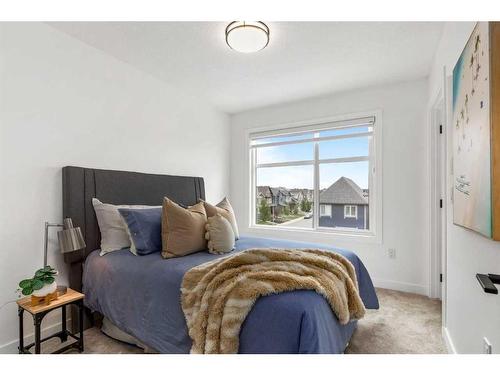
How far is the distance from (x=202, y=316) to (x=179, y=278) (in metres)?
0.34

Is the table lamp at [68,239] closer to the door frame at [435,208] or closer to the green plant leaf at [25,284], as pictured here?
the green plant leaf at [25,284]

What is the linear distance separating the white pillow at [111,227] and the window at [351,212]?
2.64 meters

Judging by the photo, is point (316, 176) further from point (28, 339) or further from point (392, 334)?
point (28, 339)

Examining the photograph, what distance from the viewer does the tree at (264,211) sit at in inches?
164

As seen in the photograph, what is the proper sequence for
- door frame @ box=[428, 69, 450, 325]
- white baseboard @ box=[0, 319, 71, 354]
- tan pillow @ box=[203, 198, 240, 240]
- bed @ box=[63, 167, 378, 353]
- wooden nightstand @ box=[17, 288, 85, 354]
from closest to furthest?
bed @ box=[63, 167, 378, 353] → wooden nightstand @ box=[17, 288, 85, 354] → white baseboard @ box=[0, 319, 71, 354] → tan pillow @ box=[203, 198, 240, 240] → door frame @ box=[428, 69, 450, 325]

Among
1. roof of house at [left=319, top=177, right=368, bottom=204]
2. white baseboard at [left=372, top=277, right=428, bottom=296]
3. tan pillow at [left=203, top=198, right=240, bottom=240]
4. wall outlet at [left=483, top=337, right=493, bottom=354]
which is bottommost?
white baseboard at [left=372, top=277, right=428, bottom=296]

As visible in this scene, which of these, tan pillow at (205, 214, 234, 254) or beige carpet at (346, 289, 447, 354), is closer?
beige carpet at (346, 289, 447, 354)

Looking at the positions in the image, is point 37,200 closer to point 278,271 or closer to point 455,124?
point 278,271

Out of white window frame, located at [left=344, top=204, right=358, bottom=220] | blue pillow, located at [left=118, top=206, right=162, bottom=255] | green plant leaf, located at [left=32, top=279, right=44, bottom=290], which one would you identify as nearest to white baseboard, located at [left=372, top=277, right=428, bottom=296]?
white window frame, located at [left=344, top=204, right=358, bottom=220]

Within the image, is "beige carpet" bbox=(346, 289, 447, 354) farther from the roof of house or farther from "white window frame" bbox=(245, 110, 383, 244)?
the roof of house

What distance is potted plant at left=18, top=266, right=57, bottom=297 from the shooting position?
5.50ft

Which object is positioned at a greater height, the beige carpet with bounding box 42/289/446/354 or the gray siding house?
the gray siding house

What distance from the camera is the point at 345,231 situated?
11.4 ft

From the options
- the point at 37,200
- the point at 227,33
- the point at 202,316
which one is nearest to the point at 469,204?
the point at 202,316
